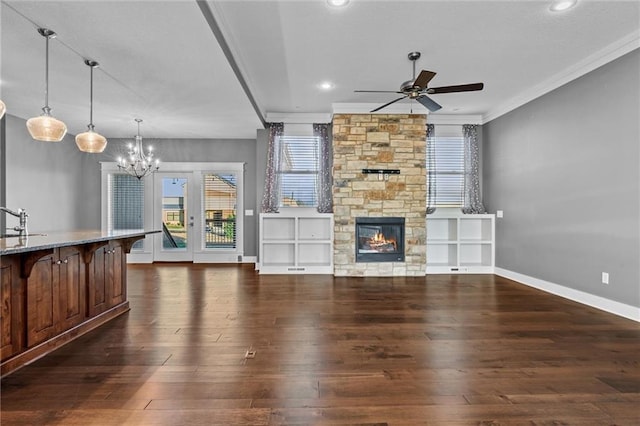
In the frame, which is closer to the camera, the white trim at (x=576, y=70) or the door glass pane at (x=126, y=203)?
the white trim at (x=576, y=70)

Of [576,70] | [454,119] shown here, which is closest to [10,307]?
[576,70]

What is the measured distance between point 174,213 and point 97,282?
170 inches

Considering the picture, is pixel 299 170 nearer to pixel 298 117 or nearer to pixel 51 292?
pixel 298 117

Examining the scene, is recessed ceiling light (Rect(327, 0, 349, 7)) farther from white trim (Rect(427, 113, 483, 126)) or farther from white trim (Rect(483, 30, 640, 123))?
white trim (Rect(427, 113, 483, 126))

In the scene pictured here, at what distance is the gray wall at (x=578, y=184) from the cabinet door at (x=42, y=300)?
5.69 m

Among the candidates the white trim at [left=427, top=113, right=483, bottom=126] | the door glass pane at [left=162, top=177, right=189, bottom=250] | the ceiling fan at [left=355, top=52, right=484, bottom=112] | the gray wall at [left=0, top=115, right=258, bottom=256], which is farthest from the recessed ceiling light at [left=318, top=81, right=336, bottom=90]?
the door glass pane at [left=162, top=177, right=189, bottom=250]

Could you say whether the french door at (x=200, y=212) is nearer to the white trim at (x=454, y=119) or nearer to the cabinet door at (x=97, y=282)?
the cabinet door at (x=97, y=282)

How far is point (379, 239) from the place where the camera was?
5906mm

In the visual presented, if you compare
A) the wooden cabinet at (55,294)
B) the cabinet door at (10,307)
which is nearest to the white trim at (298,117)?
the wooden cabinet at (55,294)

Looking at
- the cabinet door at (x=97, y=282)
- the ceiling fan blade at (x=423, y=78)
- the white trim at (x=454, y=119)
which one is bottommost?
the cabinet door at (x=97, y=282)

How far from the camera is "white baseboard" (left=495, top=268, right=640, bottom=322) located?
352cm

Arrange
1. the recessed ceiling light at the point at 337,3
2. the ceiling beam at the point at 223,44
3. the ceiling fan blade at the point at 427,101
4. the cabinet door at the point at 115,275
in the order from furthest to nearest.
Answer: the ceiling fan blade at the point at 427,101
the cabinet door at the point at 115,275
the recessed ceiling light at the point at 337,3
the ceiling beam at the point at 223,44

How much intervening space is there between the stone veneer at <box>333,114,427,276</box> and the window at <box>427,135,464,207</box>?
0.74 metres

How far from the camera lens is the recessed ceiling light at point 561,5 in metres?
2.92
